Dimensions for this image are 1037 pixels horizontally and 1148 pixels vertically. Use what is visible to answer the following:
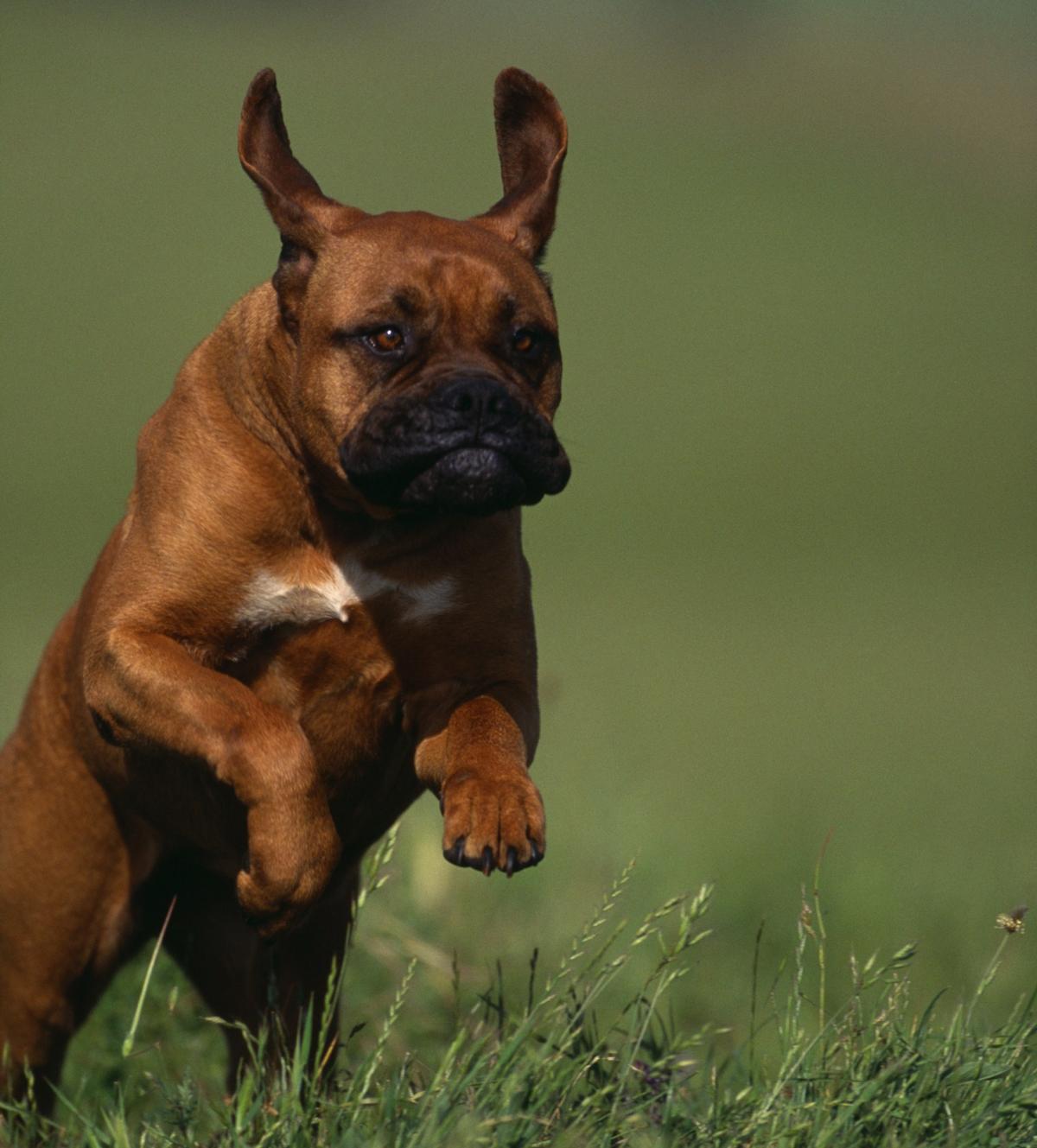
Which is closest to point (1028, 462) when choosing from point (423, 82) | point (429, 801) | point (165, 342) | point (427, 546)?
point (165, 342)

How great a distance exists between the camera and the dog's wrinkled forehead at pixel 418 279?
4.68 m

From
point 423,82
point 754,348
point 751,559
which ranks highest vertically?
point 423,82

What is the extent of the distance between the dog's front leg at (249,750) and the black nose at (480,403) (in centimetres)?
81

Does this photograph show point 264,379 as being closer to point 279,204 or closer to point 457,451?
point 279,204

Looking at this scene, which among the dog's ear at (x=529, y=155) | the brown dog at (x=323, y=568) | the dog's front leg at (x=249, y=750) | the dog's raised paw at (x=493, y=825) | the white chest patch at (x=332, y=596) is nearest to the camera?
the dog's raised paw at (x=493, y=825)

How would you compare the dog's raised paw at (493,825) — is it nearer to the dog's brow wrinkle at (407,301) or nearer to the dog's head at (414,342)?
the dog's head at (414,342)

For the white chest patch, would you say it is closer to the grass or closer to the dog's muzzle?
the dog's muzzle

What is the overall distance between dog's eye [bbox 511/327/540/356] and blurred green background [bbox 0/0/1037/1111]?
1.60 ft

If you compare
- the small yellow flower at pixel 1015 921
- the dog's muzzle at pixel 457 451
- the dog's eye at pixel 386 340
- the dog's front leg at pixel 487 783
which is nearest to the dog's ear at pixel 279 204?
the dog's eye at pixel 386 340

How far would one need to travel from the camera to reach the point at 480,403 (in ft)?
14.4

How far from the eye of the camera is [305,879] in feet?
13.8

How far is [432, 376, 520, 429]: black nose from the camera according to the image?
437 cm

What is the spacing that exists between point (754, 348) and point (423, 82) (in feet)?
37.5

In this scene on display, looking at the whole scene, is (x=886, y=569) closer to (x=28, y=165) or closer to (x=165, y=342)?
(x=165, y=342)
